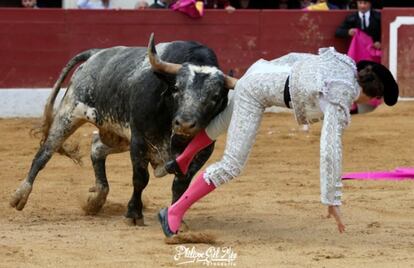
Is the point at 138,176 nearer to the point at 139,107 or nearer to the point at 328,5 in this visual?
the point at 139,107

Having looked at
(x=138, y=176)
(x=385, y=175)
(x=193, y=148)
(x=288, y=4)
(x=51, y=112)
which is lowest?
(x=288, y=4)

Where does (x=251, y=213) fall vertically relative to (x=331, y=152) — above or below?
below

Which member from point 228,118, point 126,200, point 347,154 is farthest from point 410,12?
point 228,118

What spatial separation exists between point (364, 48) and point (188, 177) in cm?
582

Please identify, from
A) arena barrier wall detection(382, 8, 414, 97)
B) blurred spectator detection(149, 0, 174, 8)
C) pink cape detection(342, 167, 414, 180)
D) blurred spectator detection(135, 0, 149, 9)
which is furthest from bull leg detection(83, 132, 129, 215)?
arena barrier wall detection(382, 8, 414, 97)

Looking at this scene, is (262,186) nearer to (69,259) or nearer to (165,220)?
(165,220)

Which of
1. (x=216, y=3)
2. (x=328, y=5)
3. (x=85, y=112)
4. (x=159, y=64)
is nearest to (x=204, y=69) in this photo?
(x=159, y=64)

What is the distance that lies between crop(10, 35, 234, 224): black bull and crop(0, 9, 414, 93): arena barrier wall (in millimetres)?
4162

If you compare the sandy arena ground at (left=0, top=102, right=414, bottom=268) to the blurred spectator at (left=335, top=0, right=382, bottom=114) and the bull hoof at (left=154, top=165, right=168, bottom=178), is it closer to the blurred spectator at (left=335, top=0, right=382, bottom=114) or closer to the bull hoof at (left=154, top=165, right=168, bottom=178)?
the bull hoof at (left=154, top=165, right=168, bottom=178)

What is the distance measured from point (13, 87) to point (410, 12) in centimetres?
405

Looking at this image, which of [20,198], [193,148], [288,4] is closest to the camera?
[193,148]

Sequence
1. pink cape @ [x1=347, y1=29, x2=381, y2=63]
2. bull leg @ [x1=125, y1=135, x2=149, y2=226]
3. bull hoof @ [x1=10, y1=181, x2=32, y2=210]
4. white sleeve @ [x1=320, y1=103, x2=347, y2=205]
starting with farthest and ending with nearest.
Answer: pink cape @ [x1=347, y1=29, x2=381, y2=63]
bull hoof @ [x1=10, y1=181, x2=32, y2=210]
bull leg @ [x1=125, y1=135, x2=149, y2=226]
white sleeve @ [x1=320, y1=103, x2=347, y2=205]

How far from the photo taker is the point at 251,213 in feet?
22.5

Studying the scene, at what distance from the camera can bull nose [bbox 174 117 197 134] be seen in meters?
5.72
